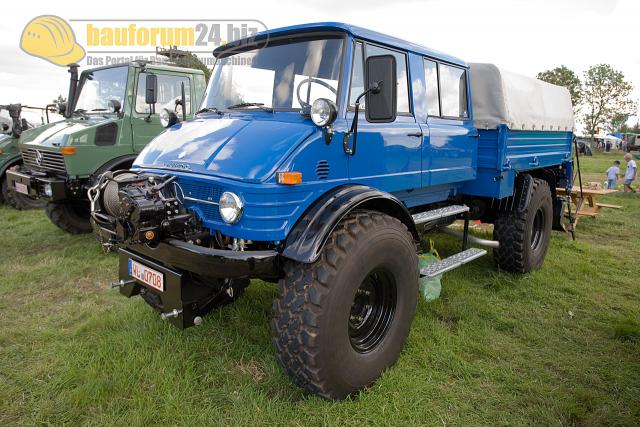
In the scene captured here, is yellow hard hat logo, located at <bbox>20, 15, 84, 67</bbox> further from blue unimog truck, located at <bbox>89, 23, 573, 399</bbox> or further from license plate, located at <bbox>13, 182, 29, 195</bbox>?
blue unimog truck, located at <bbox>89, 23, 573, 399</bbox>

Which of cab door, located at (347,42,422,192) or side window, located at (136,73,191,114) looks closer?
cab door, located at (347,42,422,192)

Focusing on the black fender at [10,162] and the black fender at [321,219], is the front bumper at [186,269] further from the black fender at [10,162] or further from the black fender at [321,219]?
the black fender at [10,162]

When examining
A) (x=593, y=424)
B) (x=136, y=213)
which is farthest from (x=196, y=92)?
(x=593, y=424)

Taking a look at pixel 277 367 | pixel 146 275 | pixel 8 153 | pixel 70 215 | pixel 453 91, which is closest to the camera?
pixel 146 275

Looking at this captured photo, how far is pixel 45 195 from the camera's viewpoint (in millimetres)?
5930

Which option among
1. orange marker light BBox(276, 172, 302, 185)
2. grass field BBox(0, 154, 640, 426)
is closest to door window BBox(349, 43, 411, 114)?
orange marker light BBox(276, 172, 302, 185)

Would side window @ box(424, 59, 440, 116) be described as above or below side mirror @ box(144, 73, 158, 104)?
below

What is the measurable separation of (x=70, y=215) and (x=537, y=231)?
681 centimetres

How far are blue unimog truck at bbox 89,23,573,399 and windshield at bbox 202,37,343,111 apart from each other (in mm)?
11

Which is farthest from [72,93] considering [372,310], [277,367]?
[372,310]

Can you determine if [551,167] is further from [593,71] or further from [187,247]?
[593,71]

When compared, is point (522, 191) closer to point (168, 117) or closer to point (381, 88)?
point (381, 88)

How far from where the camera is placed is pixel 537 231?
5746 mm

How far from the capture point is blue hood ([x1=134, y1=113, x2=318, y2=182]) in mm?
2541
